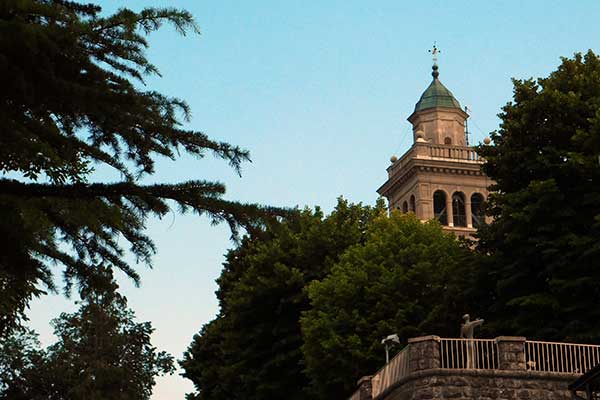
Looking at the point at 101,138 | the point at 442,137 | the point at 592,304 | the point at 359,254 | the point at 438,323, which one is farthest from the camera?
the point at 442,137

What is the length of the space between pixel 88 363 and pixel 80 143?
63026mm

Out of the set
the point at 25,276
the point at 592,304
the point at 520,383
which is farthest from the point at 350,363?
the point at 25,276

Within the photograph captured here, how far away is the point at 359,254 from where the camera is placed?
51.1m

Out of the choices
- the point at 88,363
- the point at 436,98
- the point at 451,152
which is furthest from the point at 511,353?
the point at 436,98

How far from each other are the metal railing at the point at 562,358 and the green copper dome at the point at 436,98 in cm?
7868

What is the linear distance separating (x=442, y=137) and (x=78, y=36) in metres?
101

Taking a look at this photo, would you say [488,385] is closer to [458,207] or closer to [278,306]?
[278,306]

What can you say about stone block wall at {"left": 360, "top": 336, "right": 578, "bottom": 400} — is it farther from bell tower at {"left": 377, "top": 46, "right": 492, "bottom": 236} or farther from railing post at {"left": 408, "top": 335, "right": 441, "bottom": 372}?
bell tower at {"left": 377, "top": 46, "right": 492, "bottom": 236}

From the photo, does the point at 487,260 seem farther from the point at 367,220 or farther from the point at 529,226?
the point at 367,220

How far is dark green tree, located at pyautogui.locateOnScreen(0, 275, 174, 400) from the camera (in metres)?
68.4

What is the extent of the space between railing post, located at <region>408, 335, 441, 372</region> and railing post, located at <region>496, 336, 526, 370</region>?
177 centimetres

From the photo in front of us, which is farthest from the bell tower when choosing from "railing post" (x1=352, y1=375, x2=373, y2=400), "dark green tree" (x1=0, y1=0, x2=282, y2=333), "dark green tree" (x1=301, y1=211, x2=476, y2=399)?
"dark green tree" (x1=0, y1=0, x2=282, y2=333)

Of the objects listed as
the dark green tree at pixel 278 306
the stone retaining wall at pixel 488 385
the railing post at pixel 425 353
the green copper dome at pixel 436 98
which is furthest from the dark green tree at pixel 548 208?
the green copper dome at pixel 436 98

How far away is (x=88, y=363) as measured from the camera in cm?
7119
